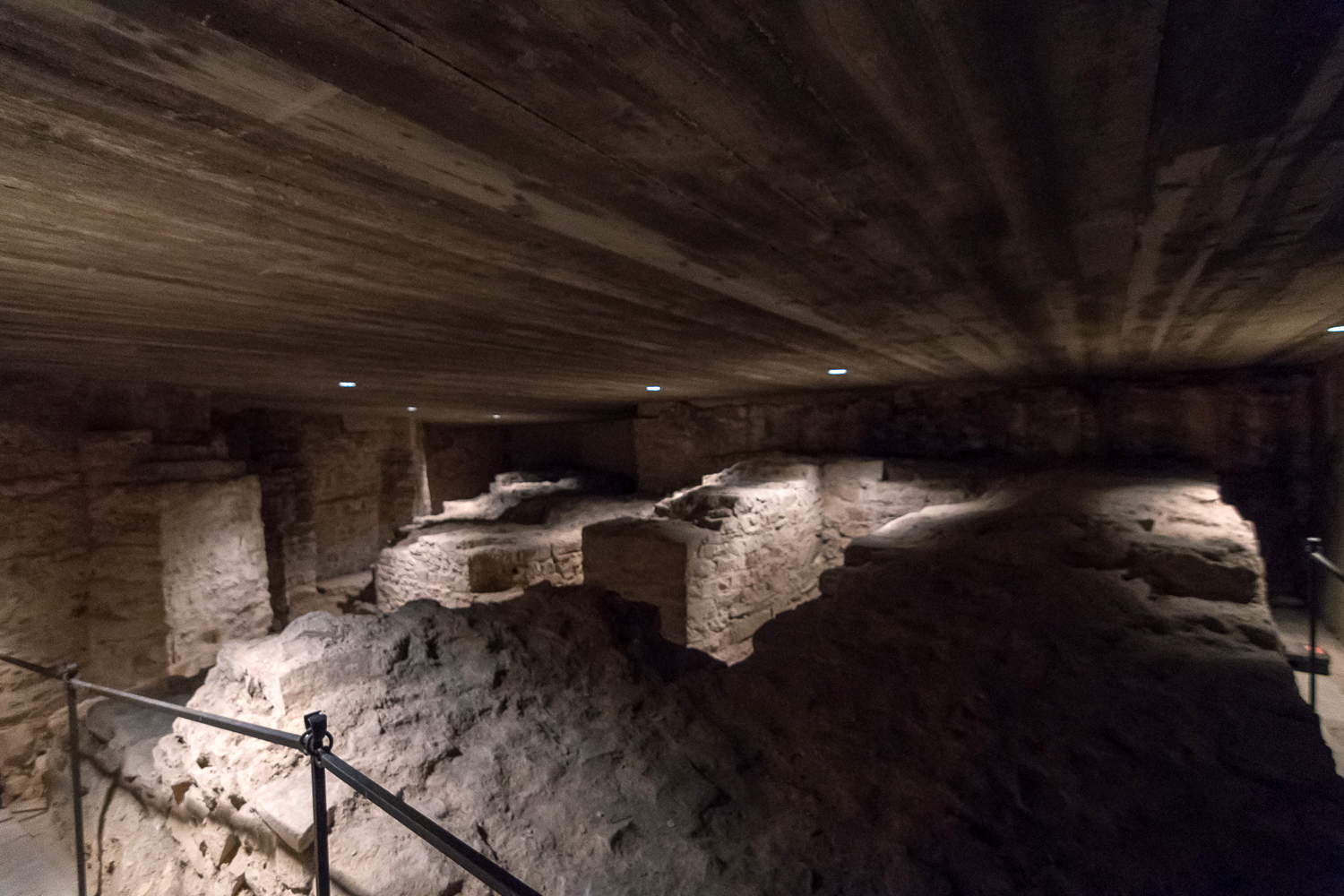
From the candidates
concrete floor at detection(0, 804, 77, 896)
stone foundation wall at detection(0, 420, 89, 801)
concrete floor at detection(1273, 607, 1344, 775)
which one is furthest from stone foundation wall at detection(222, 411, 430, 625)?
concrete floor at detection(1273, 607, 1344, 775)

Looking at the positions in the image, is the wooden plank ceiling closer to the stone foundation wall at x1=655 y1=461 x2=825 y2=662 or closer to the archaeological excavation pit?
the archaeological excavation pit

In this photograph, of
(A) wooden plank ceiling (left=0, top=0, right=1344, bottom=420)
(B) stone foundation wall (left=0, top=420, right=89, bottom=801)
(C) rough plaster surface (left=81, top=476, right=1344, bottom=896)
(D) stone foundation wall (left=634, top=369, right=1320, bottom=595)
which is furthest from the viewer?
(D) stone foundation wall (left=634, top=369, right=1320, bottom=595)

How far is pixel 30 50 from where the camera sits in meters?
0.96

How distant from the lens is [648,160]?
1476 mm

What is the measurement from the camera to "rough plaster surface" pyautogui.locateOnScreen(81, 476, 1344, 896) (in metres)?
1.75

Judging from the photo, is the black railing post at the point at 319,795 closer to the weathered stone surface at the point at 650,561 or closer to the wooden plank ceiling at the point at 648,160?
the wooden plank ceiling at the point at 648,160

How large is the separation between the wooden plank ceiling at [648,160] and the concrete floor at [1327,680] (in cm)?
362

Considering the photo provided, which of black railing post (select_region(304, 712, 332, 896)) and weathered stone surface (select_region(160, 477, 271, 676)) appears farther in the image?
weathered stone surface (select_region(160, 477, 271, 676))

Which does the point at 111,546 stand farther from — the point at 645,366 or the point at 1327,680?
the point at 1327,680

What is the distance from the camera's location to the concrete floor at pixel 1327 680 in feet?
15.1

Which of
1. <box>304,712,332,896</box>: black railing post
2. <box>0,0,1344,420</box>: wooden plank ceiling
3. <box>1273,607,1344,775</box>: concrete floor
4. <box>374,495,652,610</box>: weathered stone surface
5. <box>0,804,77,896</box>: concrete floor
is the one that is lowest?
<box>1273,607,1344,775</box>: concrete floor

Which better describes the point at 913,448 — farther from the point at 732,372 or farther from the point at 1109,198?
the point at 1109,198

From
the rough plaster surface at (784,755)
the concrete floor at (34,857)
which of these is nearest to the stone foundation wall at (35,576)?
the concrete floor at (34,857)

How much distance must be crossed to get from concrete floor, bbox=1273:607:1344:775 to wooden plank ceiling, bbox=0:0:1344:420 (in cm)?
362
